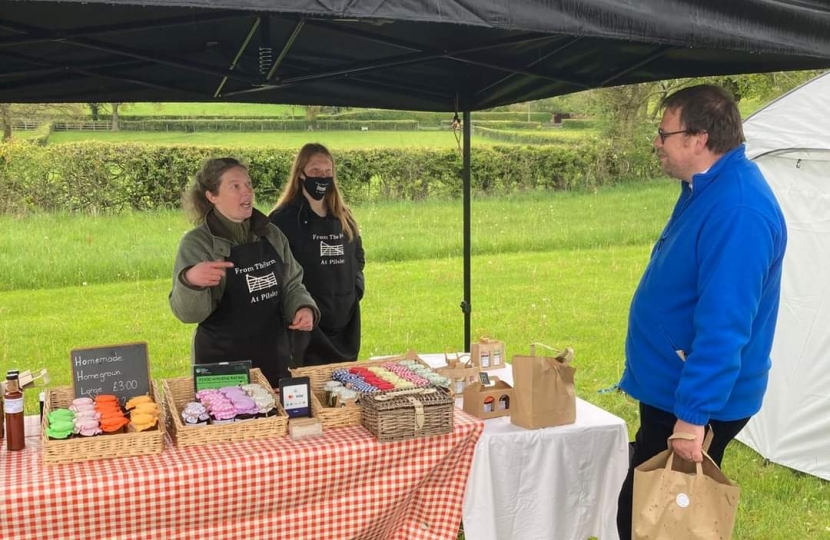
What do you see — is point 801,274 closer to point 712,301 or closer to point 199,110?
point 712,301

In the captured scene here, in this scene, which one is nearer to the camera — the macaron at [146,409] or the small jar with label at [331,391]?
the macaron at [146,409]

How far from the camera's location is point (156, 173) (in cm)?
1027

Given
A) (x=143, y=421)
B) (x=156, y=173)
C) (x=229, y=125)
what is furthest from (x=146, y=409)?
(x=229, y=125)

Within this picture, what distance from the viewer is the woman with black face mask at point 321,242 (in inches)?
148

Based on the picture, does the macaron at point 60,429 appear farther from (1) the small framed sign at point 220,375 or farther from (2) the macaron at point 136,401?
(1) the small framed sign at point 220,375

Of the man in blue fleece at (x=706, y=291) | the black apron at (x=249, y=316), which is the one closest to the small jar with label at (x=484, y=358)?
the black apron at (x=249, y=316)

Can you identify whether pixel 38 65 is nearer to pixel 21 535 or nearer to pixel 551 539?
pixel 21 535

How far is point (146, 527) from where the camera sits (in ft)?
7.13

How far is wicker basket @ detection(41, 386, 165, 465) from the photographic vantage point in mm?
2172

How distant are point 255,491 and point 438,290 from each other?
636 centimetres

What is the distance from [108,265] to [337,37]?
6429 millimetres

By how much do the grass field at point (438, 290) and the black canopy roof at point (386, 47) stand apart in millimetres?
2206

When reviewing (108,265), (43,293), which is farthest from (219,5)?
(108,265)

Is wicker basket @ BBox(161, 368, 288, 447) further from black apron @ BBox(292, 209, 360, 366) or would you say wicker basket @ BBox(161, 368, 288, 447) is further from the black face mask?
the black face mask
